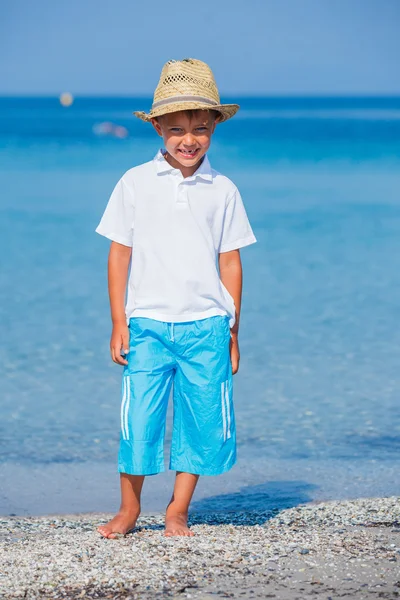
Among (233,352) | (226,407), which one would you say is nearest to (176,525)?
(226,407)

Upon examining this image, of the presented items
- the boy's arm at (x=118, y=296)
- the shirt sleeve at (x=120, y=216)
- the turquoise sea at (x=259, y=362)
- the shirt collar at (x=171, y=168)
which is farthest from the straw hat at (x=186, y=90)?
the turquoise sea at (x=259, y=362)

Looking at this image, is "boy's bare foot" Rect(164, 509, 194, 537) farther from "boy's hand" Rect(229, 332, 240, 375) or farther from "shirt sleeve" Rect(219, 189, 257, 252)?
"shirt sleeve" Rect(219, 189, 257, 252)

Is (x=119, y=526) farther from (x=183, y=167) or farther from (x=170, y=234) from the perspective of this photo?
(x=183, y=167)

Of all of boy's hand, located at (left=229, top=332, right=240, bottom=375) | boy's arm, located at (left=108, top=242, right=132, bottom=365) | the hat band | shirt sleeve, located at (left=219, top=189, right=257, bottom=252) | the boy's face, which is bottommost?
boy's hand, located at (left=229, top=332, right=240, bottom=375)

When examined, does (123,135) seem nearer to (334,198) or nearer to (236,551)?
(334,198)

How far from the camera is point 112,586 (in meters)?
3.12

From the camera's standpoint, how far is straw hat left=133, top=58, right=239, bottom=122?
3635 millimetres

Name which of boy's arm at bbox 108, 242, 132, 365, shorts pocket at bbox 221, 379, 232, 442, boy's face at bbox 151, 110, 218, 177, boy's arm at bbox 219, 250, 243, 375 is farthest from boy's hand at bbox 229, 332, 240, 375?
boy's face at bbox 151, 110, 218, 177

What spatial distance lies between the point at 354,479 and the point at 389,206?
1405 centimetres

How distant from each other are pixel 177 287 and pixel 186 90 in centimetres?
69

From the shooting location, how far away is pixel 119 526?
383 cm

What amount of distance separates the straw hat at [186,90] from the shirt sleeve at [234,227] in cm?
32

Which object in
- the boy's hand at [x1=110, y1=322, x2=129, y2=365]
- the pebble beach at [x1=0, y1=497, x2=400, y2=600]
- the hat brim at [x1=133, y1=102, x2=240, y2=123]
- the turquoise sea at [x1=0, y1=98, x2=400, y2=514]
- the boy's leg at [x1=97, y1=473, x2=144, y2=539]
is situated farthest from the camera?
the turquoise sea at [x1=0, y1=98, x2=400, y2=514]

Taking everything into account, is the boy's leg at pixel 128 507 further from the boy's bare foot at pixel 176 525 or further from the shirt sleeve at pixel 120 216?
the shirt sleeve at pixel 120 216
